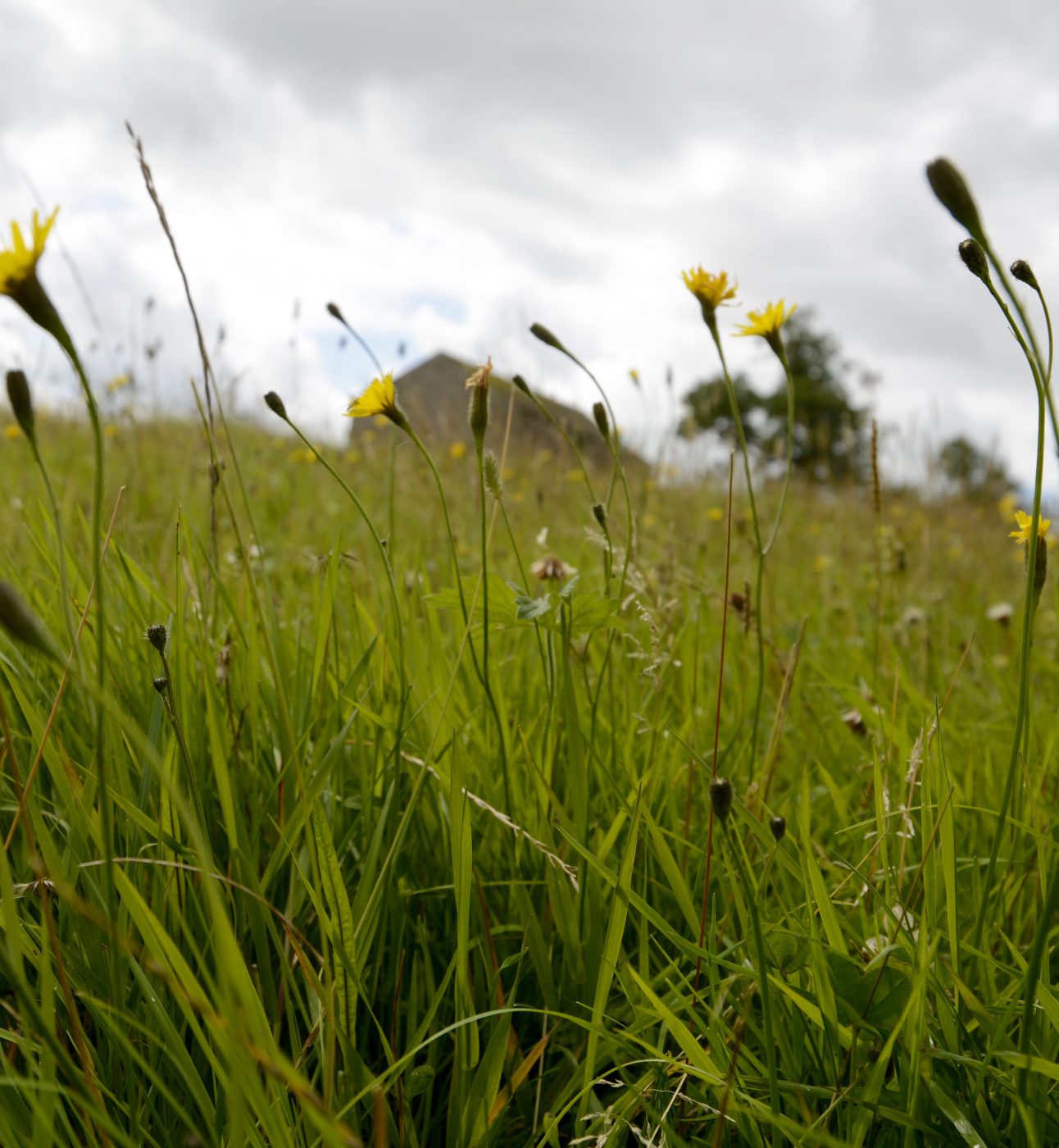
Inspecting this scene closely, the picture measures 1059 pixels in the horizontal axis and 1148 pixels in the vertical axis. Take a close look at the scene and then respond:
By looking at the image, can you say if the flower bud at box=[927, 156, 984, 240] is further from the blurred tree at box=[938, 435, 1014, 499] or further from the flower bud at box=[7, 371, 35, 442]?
the blurred tree at box=[938, 435, 1014, 499]

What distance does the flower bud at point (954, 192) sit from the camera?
649 millimetres

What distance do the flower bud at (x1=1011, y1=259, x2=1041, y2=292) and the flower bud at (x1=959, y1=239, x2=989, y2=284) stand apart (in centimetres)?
6

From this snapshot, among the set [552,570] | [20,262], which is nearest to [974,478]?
[552,570]

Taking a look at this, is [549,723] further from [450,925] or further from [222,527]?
[222,527]

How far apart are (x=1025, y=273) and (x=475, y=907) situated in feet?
2.68

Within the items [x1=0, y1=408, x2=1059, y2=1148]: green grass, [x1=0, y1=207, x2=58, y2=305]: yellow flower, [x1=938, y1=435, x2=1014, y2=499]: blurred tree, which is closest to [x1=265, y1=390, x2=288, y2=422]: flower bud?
[x1=0, y1=408, x2=1059, y2=1148]: green grass

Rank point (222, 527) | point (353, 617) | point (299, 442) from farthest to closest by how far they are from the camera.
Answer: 1. point (299, 442)
2. point (222, 527)
3. point (353, 617)

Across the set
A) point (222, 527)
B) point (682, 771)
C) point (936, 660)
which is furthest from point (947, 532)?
point (682, 771)

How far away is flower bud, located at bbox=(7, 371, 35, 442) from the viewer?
0.57 meters

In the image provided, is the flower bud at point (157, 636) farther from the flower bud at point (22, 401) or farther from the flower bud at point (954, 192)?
the flower bud at point (954, 192)

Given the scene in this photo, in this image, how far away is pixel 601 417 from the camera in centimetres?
116

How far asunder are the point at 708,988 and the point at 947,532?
554cm

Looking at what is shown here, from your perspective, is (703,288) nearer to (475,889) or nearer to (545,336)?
(545,336)

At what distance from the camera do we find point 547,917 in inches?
39.6
